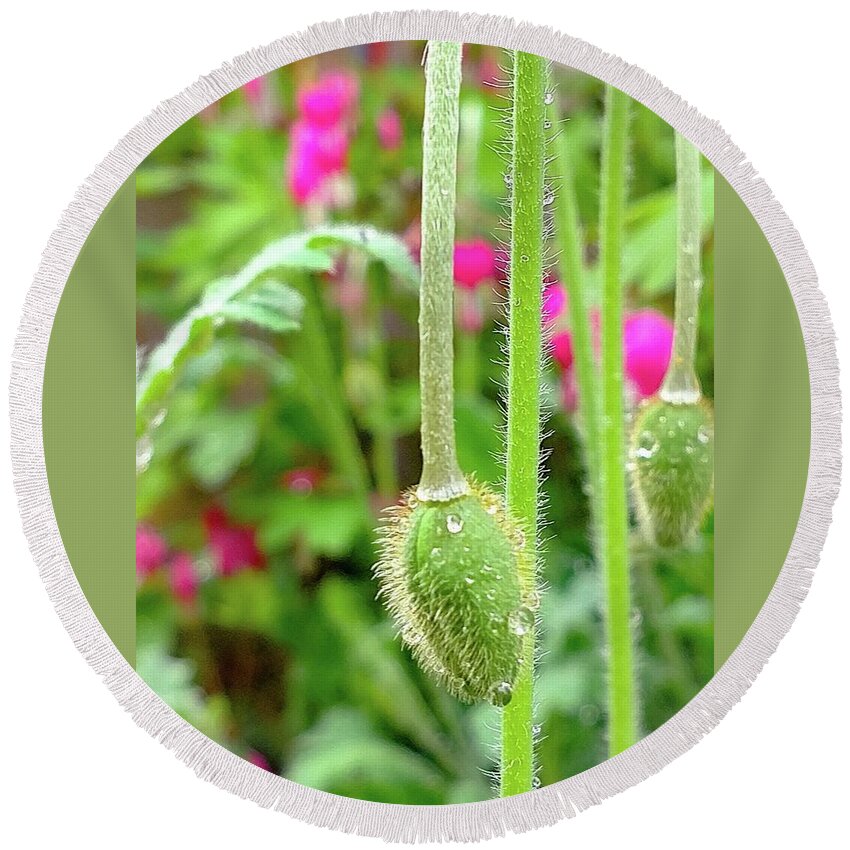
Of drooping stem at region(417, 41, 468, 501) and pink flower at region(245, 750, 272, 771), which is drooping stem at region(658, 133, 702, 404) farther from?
pink flower at region(245, 750, 272, 771)

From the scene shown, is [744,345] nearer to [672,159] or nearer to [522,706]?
[672,159]

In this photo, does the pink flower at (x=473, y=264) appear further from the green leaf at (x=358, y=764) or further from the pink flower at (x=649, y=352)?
the green leaf at (x=358, y=764)

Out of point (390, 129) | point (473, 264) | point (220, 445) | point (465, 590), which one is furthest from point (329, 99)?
point (465, 590)

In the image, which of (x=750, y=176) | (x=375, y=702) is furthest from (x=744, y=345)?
(x=375, y=702)

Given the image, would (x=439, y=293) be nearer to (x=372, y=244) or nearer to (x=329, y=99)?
(x=372, y=244)

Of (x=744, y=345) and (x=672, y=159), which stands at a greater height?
(x=672, y=159)

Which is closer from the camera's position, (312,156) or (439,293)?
(439,293)
